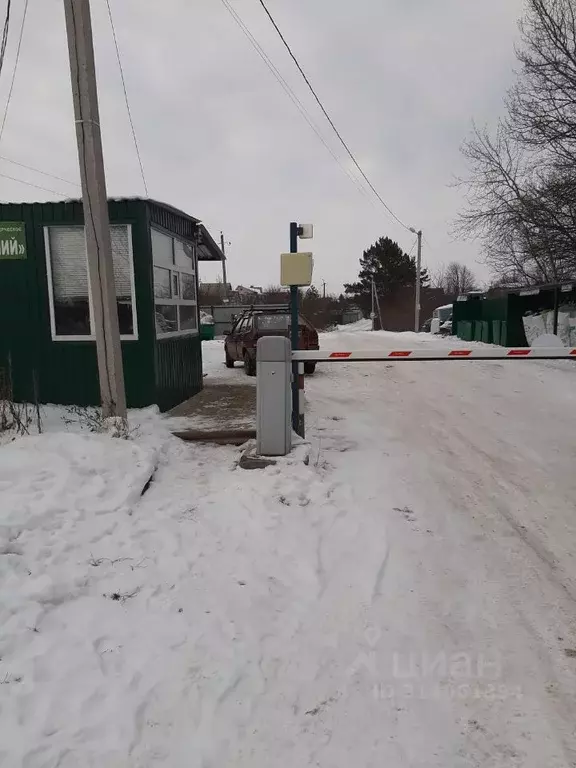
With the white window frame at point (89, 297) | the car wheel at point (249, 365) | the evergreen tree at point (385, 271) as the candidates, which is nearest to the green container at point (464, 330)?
the car wheel at point (249, 365)

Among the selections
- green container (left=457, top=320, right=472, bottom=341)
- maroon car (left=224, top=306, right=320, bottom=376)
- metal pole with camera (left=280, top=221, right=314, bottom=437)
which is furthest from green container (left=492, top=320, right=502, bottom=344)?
metal pole with camera (left=280, top=221, right=314, bottom=437)

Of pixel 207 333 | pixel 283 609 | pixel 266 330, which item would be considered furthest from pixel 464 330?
pixel 283 609

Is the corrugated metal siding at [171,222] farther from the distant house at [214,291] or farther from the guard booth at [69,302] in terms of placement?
the distant house at [214,291]

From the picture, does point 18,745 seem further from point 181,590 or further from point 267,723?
point 181,590

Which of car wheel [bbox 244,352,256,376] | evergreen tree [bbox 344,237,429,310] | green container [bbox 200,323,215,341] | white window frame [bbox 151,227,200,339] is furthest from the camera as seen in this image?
evergreen tree [bbox 344,237,429,310]

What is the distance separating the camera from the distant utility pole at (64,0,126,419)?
5.30m

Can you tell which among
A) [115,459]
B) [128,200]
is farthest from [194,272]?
[115,459]

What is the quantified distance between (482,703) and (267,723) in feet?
3.40

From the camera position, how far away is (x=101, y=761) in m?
2.23

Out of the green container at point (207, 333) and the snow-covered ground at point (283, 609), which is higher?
the green container at point (207, 333)

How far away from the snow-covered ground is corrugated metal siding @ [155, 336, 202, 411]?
1.95 m

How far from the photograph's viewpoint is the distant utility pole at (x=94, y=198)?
5297 mm

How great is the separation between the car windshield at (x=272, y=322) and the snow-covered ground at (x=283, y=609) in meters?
6.23

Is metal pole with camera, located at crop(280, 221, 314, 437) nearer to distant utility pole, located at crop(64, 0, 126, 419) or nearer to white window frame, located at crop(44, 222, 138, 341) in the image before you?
distant utility pole, located at crop(64, 0, 126, 419)
